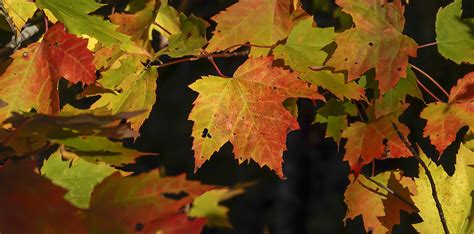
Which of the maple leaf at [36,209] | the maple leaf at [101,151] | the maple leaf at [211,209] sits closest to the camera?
the maple leaf at [36,209]

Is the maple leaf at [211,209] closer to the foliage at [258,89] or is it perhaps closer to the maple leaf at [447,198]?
the foliage at [258,89]

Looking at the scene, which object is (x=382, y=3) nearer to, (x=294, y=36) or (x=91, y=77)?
(x=294, y=36)

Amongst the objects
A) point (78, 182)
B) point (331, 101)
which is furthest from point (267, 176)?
point (78, 182)

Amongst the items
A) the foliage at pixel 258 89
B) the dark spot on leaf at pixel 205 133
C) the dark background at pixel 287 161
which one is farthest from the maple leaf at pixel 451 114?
the dark background at pixel 287 161

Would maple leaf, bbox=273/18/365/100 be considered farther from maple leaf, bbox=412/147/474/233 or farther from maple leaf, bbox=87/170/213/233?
maple leaf, bbox=87/170/213/233

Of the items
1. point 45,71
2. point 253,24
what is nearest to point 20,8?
point 45,71

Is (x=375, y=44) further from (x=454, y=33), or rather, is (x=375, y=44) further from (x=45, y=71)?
(x=45, y=71)
